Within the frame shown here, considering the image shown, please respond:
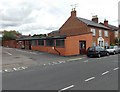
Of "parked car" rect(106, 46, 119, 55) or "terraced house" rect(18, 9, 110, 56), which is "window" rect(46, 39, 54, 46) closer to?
"terraced house" rect(18, 9, 110, 56)

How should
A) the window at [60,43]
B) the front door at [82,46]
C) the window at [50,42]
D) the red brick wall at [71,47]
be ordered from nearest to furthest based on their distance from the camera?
1. the red brick wall at [71,47]
2. the window at [60,43]
3. the front door at [82,46]
4. the window at [50,42]

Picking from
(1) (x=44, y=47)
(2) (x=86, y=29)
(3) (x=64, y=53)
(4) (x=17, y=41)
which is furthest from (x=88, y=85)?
(4) (x=17, y=41)

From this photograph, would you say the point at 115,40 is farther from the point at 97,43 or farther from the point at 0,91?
the point at 0,91

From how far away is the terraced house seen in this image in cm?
2999

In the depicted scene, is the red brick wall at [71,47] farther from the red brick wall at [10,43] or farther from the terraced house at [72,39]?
the red brick wall at [10,43]

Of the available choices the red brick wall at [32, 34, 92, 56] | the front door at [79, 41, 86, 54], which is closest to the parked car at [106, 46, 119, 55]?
the red brick wall at [32, 34, 92, 56]

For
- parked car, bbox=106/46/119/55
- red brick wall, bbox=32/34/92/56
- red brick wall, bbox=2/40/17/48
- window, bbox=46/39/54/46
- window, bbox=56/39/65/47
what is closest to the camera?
red brick wall, bbox=32/34/92/56

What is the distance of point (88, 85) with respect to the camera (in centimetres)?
888

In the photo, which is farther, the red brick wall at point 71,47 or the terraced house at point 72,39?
the terraced house at point 72,39

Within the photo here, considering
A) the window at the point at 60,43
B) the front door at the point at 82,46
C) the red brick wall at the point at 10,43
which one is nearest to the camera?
the window at the point at 60,43

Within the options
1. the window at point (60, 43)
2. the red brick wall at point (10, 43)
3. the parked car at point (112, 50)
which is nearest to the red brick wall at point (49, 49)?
the window at point (60, 43)

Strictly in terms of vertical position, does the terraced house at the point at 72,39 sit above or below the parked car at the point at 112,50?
above

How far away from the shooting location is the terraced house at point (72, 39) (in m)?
30.0

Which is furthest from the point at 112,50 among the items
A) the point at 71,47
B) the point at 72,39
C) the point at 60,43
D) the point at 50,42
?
the point at 50,42
